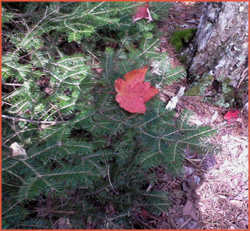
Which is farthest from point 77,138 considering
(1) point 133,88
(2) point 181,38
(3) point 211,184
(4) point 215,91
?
(2) point 181,38

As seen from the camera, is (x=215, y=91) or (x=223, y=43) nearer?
(x=223, y=43)

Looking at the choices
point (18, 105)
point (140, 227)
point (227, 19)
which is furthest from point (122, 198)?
point (227, 19)

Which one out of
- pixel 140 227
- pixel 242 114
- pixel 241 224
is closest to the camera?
pixel 140 227

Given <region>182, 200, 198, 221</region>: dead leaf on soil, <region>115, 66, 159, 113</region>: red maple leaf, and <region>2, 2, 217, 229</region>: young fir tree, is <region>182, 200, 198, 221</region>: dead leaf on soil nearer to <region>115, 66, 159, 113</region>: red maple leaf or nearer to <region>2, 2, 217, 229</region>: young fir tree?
<region>2, 2, 217, 229</region>: young fir tree

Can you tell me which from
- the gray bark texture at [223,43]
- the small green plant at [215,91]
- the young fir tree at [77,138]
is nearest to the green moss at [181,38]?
the gray bark texture at [223,43]

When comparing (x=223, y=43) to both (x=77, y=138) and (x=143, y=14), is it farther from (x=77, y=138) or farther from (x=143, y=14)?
(x=77, y=138)

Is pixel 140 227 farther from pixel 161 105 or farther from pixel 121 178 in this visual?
pixel 161 105

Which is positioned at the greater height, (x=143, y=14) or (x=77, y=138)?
(x=143, y=14)

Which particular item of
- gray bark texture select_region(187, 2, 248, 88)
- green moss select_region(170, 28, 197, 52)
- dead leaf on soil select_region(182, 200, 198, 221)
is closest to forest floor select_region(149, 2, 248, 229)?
dead leaf on soil select_region(182, 200, 198, 221)
